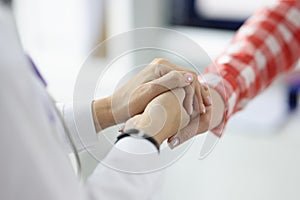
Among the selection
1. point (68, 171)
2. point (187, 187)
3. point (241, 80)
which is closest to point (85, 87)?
point (68, 171)

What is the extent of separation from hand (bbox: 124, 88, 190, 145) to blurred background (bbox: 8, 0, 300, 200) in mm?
500

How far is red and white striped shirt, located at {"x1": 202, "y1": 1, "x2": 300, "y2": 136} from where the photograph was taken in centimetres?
82

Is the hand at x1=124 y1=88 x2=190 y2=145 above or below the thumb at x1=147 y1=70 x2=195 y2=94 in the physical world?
below

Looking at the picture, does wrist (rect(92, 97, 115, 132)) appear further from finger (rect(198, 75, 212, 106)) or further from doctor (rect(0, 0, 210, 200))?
finger (rect(198, 75, 212, 106))

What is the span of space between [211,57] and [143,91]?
3.22 feet

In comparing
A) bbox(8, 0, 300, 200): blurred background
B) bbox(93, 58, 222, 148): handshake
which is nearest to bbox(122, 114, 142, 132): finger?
bbox(93, 58, 222, 148): handshake

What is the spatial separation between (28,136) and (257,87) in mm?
494

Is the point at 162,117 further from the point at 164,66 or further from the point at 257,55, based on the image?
the point at 257,55

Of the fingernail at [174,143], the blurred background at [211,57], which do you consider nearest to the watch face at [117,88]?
the fingernail at [174,143]

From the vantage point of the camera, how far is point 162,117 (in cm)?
61

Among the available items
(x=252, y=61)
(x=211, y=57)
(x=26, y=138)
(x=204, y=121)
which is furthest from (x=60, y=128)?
(x=211, y=57)

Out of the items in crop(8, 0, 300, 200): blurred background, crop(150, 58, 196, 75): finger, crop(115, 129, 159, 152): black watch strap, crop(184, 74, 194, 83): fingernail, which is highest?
crop(150, 58, 196, 75): finger

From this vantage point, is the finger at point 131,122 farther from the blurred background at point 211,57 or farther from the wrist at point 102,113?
the blurred background at point 211,57

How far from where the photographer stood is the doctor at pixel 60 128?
Answer: 1.55 ft
